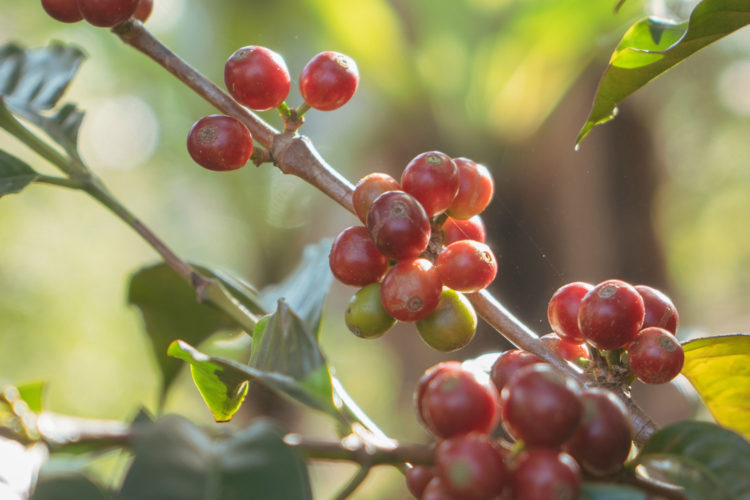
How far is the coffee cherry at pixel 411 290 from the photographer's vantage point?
1.33ft

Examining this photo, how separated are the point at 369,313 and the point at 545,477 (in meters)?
0.20

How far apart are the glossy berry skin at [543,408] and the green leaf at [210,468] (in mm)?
103

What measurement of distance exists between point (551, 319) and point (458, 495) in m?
0.24

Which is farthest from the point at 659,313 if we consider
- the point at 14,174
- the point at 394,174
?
the point at 394,174

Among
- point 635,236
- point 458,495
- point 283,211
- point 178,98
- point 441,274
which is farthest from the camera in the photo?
point 178,98

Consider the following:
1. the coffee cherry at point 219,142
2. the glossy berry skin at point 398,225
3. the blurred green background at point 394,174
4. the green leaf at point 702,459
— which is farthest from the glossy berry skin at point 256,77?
the blurred green background at point 394,174

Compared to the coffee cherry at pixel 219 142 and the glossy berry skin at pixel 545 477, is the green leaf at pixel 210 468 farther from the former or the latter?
the coffee cherry at pixel 219 142

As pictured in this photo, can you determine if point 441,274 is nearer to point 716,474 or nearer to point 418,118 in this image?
point 716,474

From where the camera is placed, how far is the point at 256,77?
0.46 m

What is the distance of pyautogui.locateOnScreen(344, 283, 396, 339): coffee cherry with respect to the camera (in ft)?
1.47

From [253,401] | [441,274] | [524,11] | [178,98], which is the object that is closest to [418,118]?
[524,11]

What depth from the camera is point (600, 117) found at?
0.53m

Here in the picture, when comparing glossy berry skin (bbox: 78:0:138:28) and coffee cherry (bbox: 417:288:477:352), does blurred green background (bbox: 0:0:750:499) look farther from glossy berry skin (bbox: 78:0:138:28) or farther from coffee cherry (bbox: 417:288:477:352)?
glossy berry skin (bbox: 78:0:138:28)

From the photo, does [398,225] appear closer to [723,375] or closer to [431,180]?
[431,180]
